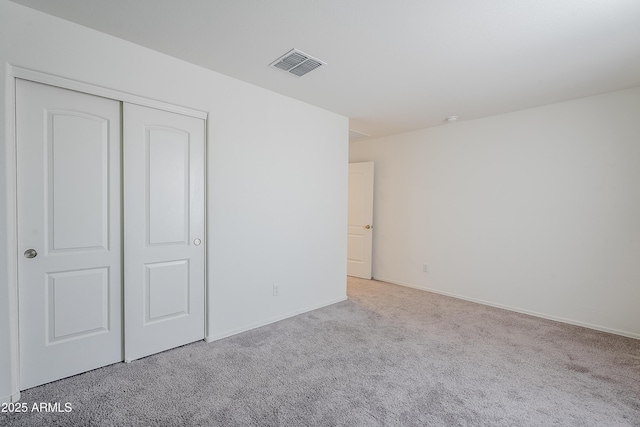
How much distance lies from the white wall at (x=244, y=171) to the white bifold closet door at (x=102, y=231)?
135 millimetres

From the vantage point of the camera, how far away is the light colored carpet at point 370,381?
5.86ft

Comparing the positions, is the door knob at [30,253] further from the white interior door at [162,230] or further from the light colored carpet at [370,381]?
the light colored carpet at [370,381]

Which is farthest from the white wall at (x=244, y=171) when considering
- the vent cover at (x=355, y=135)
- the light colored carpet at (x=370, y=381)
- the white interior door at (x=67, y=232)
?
the vent cover at (x=355, y=135)

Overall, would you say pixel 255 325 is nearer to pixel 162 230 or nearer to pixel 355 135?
pixel 162 230

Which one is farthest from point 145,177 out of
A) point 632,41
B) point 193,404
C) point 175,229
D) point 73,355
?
point 632,41

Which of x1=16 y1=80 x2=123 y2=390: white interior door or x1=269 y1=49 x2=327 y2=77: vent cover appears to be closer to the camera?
x1=16 y1=80 x2=123 y2=390: white interior door

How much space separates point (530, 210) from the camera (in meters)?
3.64

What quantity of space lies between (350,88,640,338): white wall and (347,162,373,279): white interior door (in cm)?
38

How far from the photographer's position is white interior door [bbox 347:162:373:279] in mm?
5191

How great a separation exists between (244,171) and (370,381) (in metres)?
2.19

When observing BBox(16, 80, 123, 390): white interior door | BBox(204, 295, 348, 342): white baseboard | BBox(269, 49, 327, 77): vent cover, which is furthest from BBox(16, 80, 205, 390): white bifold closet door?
BBox(269, 49, 327, 77): vent cover

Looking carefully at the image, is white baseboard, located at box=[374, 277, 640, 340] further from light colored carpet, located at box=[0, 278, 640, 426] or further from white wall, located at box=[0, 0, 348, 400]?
white wall, located at box=[0, 0, 348, 400]

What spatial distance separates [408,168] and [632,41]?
2.84 m

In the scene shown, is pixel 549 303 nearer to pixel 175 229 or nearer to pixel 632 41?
pixel 632 41
